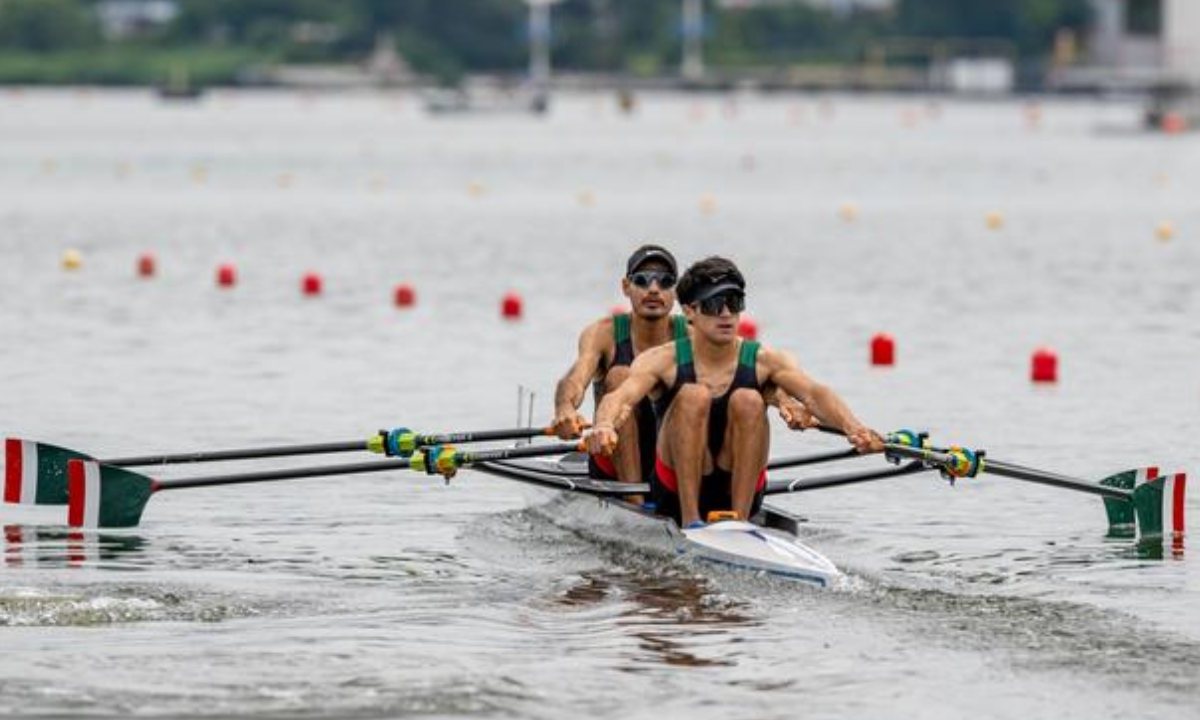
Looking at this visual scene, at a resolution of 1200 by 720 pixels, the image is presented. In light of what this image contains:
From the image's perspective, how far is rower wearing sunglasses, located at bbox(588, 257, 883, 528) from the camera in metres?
16.5

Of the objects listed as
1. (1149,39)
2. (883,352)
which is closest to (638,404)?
(883,352)

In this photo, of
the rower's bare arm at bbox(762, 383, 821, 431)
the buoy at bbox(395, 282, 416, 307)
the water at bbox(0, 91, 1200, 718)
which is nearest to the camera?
the water at bbox(0, 91, 1200, 718)

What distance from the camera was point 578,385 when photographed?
59.3ft

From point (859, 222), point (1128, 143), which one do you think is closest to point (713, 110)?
point (1128, 143)

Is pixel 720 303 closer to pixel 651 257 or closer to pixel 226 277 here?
pixel 651 257

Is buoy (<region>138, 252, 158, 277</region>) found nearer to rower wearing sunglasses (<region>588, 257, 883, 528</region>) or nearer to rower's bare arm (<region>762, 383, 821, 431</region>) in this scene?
rower's bare arm (<region>762, 383, 821, 431</region>)

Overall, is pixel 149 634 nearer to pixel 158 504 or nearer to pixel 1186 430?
pixel 158 504

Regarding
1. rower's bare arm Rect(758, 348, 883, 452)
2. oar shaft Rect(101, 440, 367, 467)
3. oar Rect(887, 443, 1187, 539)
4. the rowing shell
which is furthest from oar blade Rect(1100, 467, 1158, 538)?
oar shaft Rect(101, 440, 367, 467)

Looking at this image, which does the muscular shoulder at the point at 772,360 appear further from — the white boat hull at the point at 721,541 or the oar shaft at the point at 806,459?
the oar shaft at the point at 806,459

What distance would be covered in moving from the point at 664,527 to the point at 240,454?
3.46 metres

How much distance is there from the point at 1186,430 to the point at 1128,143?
83500 millimetres

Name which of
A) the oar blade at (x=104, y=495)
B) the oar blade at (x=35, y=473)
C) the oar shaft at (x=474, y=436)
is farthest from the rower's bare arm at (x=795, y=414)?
the oar blade at (x=35, y=473)

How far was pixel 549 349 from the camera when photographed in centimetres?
3070

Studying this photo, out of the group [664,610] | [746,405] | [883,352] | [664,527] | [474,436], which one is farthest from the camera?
[883,352]
